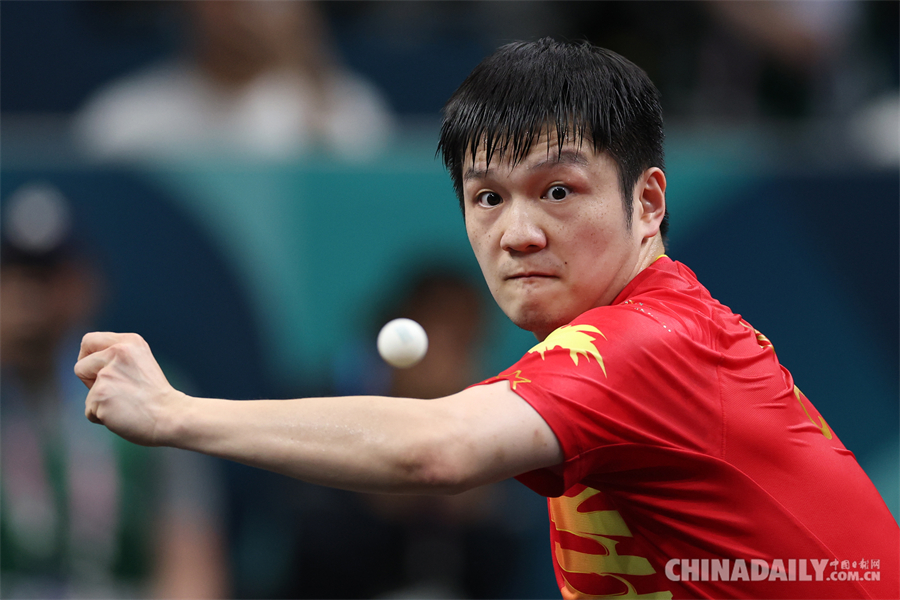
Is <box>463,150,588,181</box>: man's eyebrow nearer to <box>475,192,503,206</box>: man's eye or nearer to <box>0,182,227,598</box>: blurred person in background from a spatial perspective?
<box>475,192,503,206</box>: man's eye

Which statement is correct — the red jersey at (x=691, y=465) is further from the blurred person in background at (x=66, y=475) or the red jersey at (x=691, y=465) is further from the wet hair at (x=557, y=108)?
the blurred person in background at (x=66, y=475)

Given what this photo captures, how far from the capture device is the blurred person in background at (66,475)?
4598mm

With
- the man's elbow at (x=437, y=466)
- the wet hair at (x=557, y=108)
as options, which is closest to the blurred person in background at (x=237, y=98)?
the wet hair at (x=557, y=108)

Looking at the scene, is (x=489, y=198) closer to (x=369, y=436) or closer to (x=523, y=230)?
(x=523, y=230)

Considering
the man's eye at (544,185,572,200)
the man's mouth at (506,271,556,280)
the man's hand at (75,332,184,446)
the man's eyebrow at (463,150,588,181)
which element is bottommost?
the man's hand at (75,332,184,446)

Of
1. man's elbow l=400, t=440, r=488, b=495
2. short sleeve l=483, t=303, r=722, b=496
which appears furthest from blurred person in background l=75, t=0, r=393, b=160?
man's elbow l=400, t=440, r=488, b=495

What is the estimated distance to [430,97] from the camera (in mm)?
6543

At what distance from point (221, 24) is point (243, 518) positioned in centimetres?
277

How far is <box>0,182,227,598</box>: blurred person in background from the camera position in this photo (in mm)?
4598

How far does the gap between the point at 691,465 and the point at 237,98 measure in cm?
418

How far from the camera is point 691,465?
83.0 inches

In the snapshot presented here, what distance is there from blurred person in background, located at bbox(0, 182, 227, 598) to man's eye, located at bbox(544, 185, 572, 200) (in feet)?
10.3

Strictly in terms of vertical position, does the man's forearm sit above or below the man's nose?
below

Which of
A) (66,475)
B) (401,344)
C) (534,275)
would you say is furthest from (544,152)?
(66,475)
